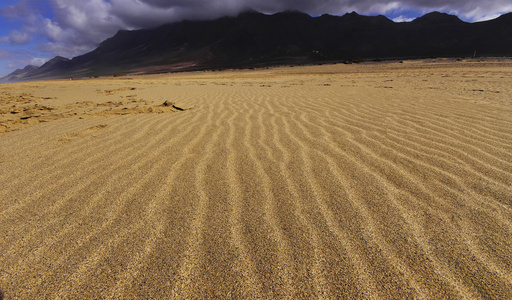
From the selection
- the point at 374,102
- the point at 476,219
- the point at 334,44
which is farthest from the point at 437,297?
the point at 334,44

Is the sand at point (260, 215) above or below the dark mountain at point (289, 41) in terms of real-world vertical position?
below

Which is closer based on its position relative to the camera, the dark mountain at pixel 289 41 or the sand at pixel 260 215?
the sand at pixel 260 215

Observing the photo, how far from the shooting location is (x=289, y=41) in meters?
70.3

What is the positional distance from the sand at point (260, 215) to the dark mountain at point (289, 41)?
31.2 meters

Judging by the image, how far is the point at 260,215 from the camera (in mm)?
1427

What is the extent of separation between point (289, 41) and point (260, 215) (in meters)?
75.7

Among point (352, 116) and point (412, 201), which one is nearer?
point (412, 201)

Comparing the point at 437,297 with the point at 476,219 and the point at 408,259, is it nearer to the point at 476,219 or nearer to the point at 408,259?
the point at 408,259

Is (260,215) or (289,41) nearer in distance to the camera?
(260,215)

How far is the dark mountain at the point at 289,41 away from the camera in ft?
133

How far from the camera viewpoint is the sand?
102cm

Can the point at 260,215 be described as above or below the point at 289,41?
below

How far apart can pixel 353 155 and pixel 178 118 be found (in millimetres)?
2562

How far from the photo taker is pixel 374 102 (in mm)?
4824
